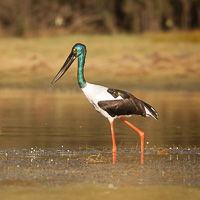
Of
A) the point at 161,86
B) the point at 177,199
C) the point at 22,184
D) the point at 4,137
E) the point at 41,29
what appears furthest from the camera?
the point at 41,29

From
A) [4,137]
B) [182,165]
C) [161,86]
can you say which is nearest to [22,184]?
[182,165]

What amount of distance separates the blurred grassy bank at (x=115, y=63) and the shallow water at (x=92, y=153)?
4835mm

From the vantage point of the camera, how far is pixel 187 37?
918 inches

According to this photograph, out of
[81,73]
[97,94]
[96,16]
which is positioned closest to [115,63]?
[96,16]

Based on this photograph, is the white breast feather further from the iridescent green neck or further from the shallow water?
the shallow water

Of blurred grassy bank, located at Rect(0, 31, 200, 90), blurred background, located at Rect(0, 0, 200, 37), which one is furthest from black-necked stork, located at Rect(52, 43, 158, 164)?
blurred background, located at Rect(0, 0, 200, 37)

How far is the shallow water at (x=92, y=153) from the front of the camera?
6.26 meters

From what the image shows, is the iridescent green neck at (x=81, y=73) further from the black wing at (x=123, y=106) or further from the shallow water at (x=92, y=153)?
the shallow water at (x=92, y=153)

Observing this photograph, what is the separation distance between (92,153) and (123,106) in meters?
0.78

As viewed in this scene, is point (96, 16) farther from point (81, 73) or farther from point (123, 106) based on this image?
point (123, 106)

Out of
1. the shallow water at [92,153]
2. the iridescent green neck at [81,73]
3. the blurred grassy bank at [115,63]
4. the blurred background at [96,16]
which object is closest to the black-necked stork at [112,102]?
the iridescent green neck at [81,73]

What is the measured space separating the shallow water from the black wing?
1.42 feet

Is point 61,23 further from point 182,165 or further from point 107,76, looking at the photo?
point 182,165

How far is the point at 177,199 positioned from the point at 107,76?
560 inches
